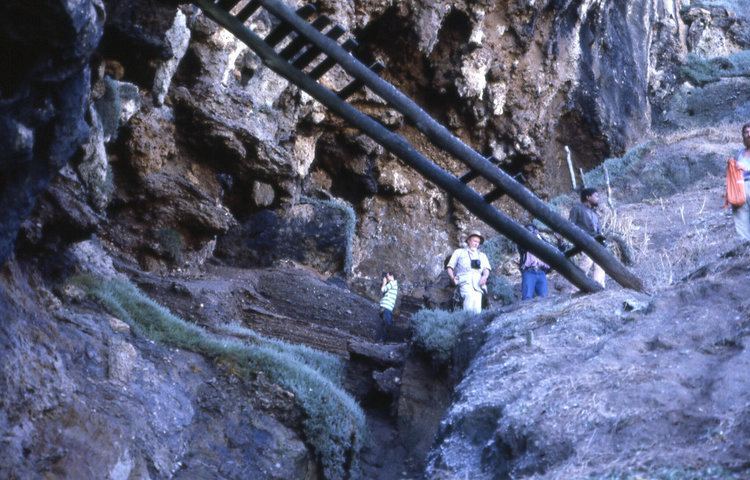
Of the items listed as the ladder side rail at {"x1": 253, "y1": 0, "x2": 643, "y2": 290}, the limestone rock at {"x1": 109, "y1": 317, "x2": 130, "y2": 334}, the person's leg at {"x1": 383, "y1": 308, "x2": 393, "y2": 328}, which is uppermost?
the ladder side rail at {"x1": 253, "y1": 0, "x2": 643, "y2": 290}

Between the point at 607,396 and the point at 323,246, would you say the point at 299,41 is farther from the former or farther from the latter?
the point at 323,246

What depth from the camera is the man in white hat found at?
42.5ft

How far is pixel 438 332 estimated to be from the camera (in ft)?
35.9

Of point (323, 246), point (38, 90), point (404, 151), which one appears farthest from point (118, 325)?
point (323, 246)

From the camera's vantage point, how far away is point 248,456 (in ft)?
27.4

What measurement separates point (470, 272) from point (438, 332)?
2270 mm

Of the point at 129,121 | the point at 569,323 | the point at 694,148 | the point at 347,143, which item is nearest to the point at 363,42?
the point at 347,143

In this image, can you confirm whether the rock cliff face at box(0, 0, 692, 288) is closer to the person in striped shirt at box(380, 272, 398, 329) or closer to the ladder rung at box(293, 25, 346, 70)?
the ladder rung at box(293, 25, 346, 70)

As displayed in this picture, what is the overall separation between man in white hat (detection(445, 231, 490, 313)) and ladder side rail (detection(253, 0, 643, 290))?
3.79 meters

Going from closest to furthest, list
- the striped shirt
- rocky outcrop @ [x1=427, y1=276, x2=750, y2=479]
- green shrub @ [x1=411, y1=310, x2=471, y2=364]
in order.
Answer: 1. rocky outcrop @ [x1=427, y1=276, x2=750, y2=479]
2. green shrub @ [x1=411, y1=310, x2=471, y2=364]
3. the striped shirt

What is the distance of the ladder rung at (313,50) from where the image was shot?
7.64 m

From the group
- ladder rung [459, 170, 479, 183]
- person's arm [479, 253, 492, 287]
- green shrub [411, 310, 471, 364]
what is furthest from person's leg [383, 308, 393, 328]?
ladder rung [459, 170, 479, 183]

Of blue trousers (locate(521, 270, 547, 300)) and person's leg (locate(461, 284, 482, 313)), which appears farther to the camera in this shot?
person's leg (locate(461, 284, 482, 313))

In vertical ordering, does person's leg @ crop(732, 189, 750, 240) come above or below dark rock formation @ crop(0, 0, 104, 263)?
above
